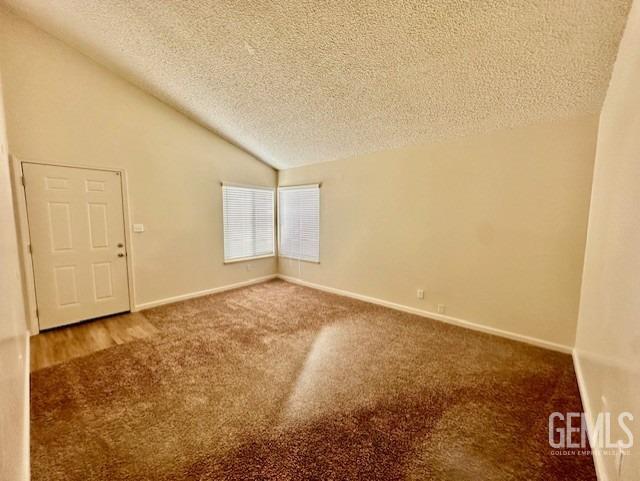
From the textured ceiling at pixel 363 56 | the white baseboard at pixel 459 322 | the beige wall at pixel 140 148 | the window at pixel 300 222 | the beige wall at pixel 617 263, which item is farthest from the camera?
the window at pixel 300 222

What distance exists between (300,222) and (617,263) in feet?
14.1

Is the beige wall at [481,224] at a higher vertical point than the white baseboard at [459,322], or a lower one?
higher

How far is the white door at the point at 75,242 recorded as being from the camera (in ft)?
9.96

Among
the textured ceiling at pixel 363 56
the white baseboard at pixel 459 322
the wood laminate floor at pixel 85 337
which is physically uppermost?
the textured ceiling at pixel 363 56

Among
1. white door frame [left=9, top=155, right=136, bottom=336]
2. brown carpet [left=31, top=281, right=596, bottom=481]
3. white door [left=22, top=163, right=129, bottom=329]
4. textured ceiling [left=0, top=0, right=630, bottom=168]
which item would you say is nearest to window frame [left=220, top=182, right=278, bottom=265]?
textured ceiling [left=0, top=0, right=630, bottom=168]

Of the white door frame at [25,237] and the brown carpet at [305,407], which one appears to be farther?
the white door frame at [25,237]

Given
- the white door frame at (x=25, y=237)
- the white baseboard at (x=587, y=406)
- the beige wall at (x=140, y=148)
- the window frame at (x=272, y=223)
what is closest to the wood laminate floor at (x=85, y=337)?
the white door frame at (x=25, y=237)

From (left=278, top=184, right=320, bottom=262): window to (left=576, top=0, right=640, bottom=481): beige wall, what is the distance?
3573mm

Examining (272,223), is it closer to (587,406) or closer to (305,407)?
(305,407)

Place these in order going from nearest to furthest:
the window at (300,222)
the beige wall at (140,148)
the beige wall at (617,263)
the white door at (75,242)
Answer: the beige wall at (617,263) < the beige wall at (140,148) < the white door at (75,242) < the window at (300,222)

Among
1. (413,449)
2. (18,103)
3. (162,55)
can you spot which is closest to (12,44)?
(18,103)

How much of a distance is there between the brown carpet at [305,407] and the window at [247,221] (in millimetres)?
2024

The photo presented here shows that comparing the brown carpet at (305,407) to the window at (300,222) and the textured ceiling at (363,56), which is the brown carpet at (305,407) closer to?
the window at (300,222)

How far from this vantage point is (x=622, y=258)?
1.38 m
